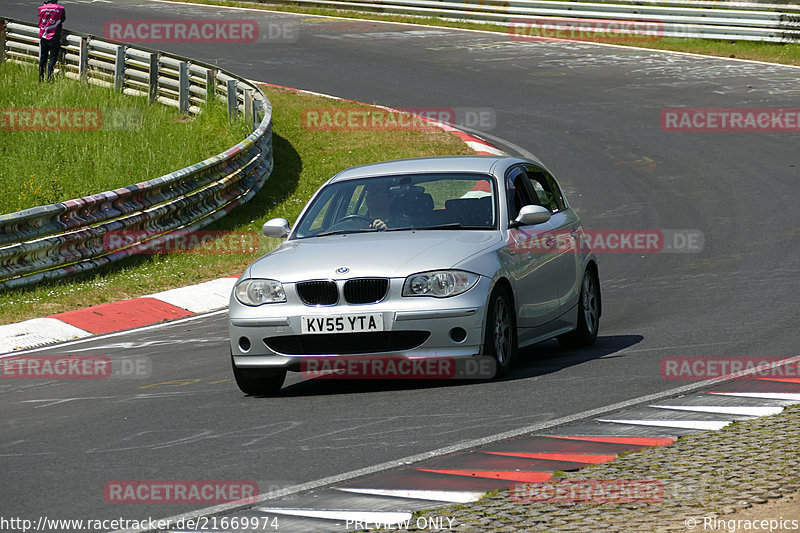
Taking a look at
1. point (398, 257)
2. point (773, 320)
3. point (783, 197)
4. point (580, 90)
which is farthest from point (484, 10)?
point (398, 257)

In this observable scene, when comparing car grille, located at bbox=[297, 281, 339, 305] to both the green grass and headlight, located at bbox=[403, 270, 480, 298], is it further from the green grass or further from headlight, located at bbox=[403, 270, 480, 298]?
the green grass

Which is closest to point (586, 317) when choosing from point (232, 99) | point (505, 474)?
point (505, 474)

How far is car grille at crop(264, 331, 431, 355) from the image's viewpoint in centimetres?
812

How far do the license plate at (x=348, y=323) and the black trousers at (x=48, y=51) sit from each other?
1945 cm

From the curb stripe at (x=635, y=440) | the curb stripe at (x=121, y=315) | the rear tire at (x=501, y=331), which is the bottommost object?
the curb stripe at (x=121, y=315)

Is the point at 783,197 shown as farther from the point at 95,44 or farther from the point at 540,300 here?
the point at 95,44

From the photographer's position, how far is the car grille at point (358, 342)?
26.7 ft

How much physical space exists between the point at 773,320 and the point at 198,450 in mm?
5654

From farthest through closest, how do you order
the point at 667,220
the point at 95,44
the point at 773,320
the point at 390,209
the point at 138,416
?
the point at 95,44 < the point at 667,220 < the point at 773,320 < the point at 390,209 < the point at 138,416

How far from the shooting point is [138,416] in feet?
26.5

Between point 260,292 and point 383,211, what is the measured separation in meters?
1.31

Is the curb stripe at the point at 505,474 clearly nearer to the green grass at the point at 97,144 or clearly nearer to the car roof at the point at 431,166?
the car roof at the point at 431,166

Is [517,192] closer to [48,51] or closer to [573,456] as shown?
[573,456]

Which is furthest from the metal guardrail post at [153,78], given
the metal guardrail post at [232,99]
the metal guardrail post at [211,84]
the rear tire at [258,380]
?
the rear tire at [258,380]
